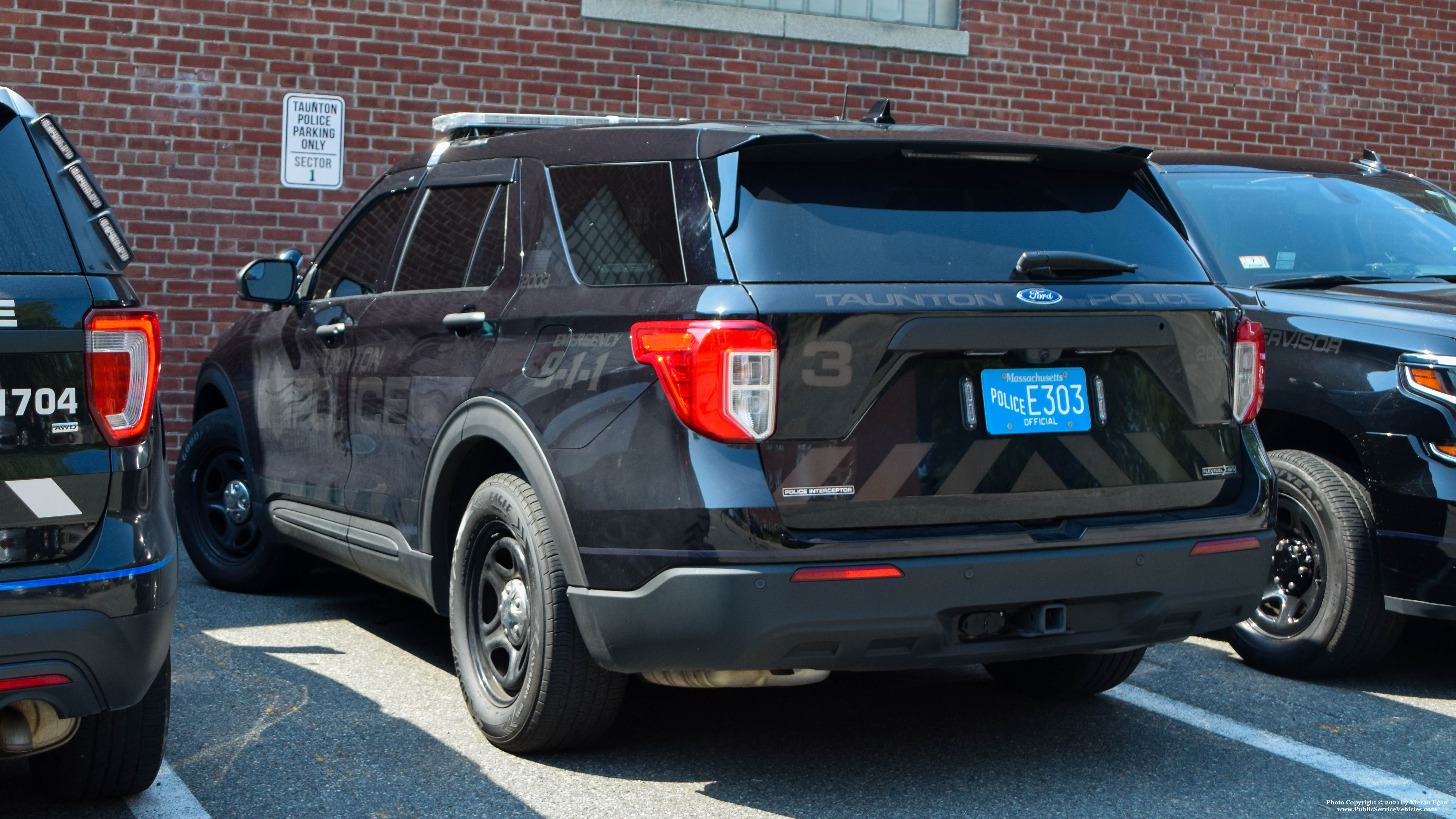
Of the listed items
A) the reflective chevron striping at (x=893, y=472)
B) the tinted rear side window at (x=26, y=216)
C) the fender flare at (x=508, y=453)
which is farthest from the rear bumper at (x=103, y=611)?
the reflective chevron striping at (x=893, y=472)

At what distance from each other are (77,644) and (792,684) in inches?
65.0

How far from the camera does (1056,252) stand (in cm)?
367

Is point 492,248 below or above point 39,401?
above

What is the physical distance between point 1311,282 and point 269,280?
383 cm

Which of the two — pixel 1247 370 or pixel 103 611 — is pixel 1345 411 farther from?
pixel 103 611

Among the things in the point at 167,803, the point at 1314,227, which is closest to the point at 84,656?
the point at 167,803

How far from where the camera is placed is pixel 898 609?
11.0ft

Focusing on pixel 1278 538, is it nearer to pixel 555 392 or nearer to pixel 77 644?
pixel 555 392

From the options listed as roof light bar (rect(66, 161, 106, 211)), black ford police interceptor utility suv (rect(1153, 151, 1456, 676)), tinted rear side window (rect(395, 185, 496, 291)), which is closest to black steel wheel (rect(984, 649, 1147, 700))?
black ford police interceptor utility suv (rect(1153, 151, 1456, 676))

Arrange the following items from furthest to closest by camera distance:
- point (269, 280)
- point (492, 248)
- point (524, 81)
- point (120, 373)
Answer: point (524, 81) < point (269, 280) < point (492, 248) < point (120, 373)

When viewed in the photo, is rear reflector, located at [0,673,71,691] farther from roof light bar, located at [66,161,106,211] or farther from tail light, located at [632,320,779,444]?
tail light, located at [632,320,779,444]

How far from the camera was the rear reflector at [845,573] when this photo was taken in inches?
129

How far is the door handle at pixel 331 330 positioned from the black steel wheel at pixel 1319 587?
10.7 feet

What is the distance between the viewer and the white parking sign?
873 cm
